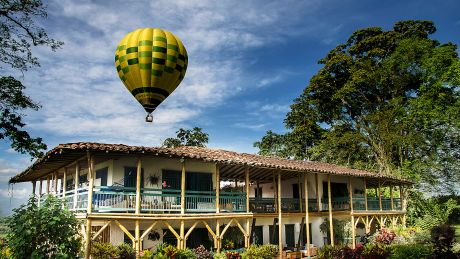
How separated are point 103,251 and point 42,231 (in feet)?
11.4

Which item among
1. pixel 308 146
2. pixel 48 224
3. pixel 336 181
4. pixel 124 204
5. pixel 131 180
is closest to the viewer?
pixel 48 224

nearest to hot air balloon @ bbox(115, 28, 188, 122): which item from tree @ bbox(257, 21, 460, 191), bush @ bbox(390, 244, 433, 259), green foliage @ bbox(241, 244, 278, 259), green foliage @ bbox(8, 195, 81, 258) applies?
green foliage @ bbox(8, 195, 81, 258)

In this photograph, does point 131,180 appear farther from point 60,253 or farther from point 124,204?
point 60,253

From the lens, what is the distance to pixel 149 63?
45.6 ft

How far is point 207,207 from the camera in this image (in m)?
18.7

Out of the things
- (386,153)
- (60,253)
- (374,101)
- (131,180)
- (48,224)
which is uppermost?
(374,101)

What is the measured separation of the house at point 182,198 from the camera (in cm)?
1567

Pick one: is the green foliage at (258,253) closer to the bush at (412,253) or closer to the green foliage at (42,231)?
the bush at (412,253)

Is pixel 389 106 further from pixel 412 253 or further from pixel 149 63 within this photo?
pixel 149 63

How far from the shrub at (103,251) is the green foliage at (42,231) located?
2526 millimetres

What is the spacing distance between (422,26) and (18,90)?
3772 centimetres

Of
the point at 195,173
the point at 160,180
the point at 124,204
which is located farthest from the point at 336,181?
the point at 124,204

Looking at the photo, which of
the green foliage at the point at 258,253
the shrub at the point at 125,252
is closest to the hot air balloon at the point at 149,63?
the shrub at the point at 125,252

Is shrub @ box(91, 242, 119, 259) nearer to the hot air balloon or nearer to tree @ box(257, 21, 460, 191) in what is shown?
the hot air balloon
